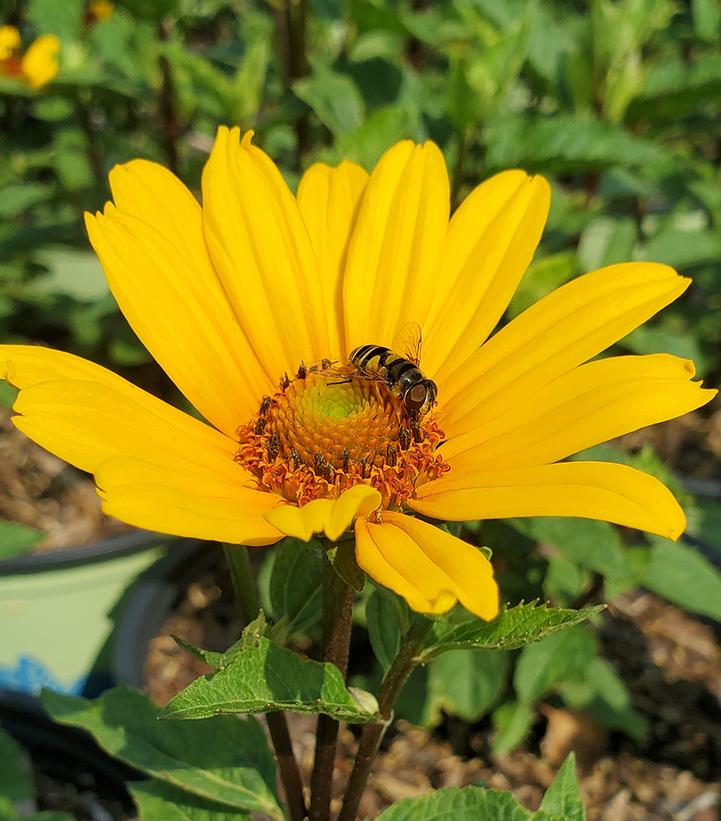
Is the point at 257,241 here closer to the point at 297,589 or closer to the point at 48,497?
the point at 297,589

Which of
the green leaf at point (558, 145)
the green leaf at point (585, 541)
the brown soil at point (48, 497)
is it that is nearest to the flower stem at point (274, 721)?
the green leaf at point (585, 541)

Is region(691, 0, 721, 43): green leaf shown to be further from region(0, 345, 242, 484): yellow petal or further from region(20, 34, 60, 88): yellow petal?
region(0, 345, 242, 484): yellow petal

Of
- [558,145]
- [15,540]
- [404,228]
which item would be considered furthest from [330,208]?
[15,540]

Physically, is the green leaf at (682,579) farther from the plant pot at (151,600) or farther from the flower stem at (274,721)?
the plant pot at (151,600)

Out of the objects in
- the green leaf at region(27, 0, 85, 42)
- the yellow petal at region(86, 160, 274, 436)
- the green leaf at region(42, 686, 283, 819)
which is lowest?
the green leaf at region(42, 686, 283, 819)

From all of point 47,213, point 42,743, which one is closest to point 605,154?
point 42,743

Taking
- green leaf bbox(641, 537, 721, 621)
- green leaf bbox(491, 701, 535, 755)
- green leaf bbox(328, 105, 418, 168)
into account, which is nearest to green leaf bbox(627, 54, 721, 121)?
green leaf bbox(328, 105, 418, 168)
